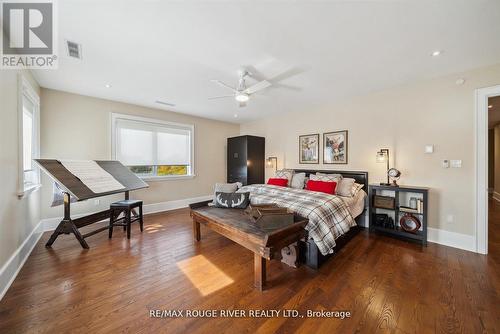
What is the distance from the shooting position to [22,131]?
2406 mm

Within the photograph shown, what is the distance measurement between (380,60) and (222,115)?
12.6ft

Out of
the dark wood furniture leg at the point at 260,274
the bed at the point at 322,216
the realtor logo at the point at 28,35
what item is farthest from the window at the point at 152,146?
the dark wood furniture leg at the point at 260,274

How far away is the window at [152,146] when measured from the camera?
4281 millimetres

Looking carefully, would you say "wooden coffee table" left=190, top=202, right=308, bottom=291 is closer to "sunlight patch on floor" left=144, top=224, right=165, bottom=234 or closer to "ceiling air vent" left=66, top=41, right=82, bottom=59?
"sunlight patch on floor" left=144, top=224, right=165, bottom=234

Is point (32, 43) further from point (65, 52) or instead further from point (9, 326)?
point (9, 326)

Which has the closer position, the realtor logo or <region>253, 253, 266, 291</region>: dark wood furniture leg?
the realtor logo

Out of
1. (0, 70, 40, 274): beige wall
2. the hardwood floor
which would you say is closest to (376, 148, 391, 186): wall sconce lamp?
the hardwood floor

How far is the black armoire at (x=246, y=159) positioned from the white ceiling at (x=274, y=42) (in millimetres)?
2328

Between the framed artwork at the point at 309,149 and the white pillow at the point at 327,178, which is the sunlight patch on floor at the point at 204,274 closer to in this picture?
the white pillow at the point at 327,178

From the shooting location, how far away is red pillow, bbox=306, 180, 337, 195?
3572 millimetres

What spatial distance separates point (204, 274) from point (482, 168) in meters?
4.03

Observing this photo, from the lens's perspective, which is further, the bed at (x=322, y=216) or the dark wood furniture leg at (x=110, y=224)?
the dark wood furniture leg at (x=110, y=224)

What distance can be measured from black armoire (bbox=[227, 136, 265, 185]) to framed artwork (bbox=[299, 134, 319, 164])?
4.33 feet

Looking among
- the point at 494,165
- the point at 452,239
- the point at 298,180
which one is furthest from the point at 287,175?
the point at 494,165
